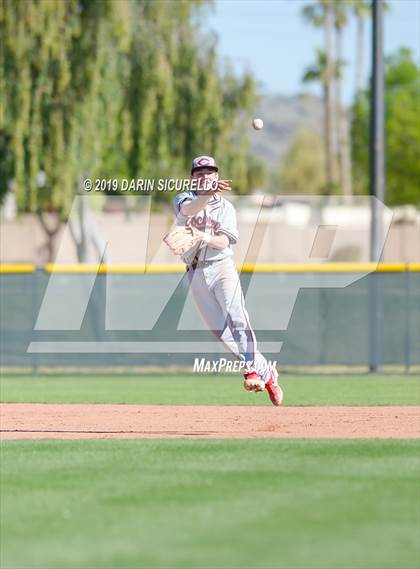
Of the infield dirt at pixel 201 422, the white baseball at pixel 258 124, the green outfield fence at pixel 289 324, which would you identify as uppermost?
the white baseball at pixel 258 124

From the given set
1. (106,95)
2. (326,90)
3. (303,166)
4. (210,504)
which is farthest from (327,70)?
(303,166)

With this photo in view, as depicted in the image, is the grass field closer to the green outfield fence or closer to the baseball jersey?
the baseball jersey

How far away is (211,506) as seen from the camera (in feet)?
24.2

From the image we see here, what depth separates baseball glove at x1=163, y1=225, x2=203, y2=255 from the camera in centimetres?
1127

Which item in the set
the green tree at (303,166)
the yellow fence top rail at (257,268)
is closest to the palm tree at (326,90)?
the yellow fence top rail at (257,268)

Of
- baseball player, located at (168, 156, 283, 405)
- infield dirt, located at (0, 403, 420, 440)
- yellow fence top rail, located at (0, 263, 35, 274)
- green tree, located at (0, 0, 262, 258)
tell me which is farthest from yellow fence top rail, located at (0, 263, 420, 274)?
baseball player, located at (168, 156, 283, 405)

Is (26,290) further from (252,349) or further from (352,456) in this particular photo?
(352,456)

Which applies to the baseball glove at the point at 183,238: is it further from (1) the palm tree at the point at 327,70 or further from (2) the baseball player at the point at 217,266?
(1) the palm tree at the point at 327,70

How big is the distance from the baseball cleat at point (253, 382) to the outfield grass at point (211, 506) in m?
1.65

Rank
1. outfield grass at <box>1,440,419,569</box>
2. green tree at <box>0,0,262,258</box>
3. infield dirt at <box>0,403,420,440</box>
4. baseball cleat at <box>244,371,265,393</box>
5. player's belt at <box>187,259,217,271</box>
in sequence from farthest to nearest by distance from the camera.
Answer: green tree at <box>0,0,262,258</box>
player's belt at <box>187,259,217,271</box>
baseball cleat at <box>244,371,265,393</box>
infield dirt at <box>0,403,420,440</box>
outfield grass at <box>1,440,419,569</box>

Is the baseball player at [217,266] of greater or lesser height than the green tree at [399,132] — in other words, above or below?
above

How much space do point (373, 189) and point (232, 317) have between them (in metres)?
9.20

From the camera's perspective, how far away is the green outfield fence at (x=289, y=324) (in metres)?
19.4

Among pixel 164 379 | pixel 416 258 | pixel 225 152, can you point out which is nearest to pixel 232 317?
pixel 164 379
